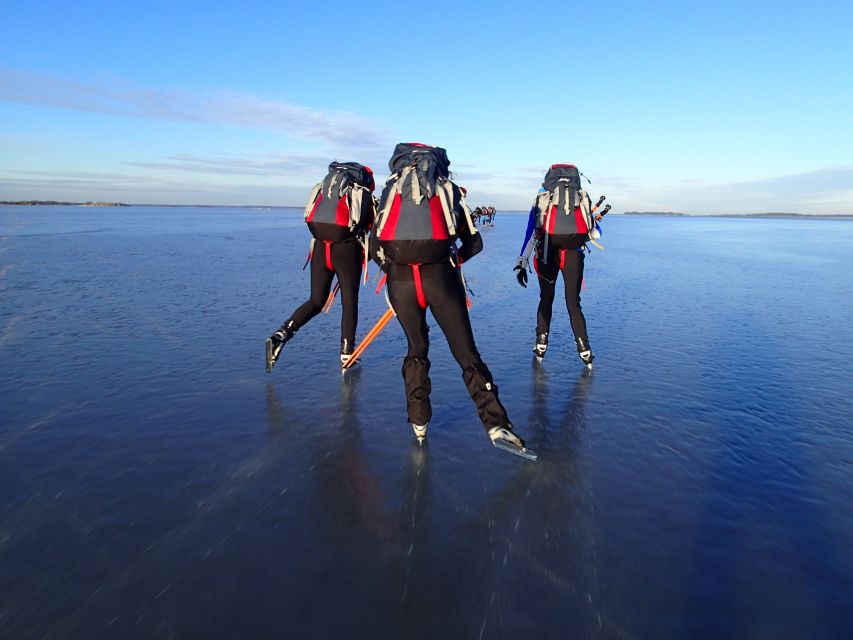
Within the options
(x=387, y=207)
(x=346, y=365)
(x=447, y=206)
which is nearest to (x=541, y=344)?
(x=346, y=365)

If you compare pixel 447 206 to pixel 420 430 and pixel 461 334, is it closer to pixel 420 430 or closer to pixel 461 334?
pixel 461 334

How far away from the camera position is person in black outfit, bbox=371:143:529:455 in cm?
354

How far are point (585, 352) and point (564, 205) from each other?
5.25 ft

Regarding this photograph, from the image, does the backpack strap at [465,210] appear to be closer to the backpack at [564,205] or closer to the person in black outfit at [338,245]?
the person in black outfit at [338,245]

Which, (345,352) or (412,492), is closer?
(412,492)

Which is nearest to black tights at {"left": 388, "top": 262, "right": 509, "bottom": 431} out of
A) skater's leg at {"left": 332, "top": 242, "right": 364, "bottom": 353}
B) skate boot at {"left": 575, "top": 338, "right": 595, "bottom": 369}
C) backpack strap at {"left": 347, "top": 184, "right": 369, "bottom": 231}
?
backpack strap at {"left": 347, "top": 184, "right": 369, "bottom": 231}

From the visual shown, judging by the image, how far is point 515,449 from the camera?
348cm

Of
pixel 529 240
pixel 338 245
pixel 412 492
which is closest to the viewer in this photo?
pixel 412 492

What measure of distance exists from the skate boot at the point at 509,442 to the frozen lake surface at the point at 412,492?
0.11 meters

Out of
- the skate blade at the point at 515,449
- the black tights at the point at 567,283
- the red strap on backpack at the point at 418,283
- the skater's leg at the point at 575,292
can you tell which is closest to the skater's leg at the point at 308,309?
the red strap on backpack at the point at 418,283

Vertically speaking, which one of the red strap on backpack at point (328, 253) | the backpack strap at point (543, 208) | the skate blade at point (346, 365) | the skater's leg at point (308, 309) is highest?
the backpack strap at point (543, 208)

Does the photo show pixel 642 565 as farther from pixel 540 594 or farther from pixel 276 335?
pixel 276 335

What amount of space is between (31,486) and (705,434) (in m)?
4.55

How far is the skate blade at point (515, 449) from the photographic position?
347 centimetres
